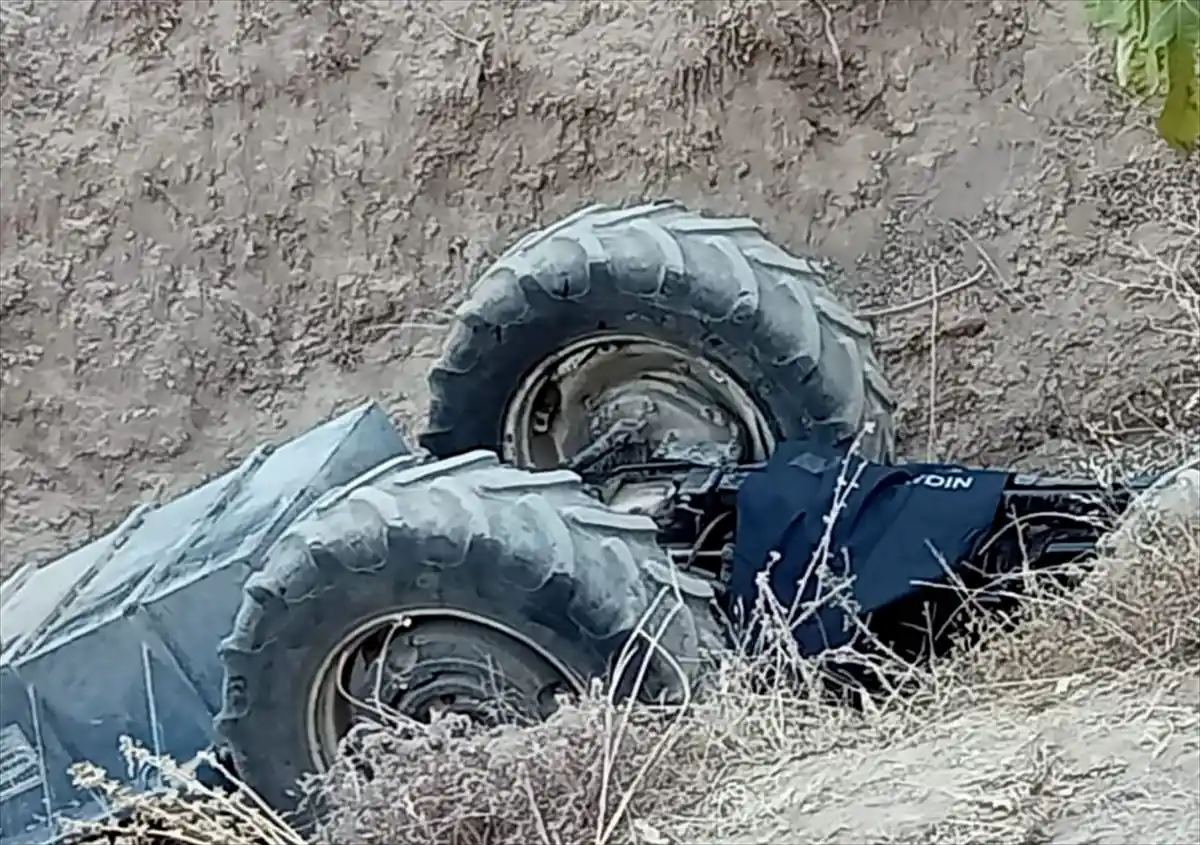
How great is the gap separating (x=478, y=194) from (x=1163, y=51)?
11.4ft

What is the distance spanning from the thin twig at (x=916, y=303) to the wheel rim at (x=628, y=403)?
54.4 inches

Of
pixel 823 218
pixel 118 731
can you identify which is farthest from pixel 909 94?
pixel 118 731

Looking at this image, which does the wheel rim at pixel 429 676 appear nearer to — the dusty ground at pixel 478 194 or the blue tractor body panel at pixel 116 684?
the blue tractor body panel at pixel 116 684

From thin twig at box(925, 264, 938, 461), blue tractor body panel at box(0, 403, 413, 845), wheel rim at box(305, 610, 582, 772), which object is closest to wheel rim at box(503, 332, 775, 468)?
blue tractor body panel at box(0, 403, 413, 845)

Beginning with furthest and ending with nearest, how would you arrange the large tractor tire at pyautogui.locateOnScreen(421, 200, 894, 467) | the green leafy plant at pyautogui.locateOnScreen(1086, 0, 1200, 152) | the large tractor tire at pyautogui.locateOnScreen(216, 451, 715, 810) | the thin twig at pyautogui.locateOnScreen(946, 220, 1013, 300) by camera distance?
the thin twig at pyautogui.locateOnScreen(946, 220, 1013, 300)
the large tractor tire at pyautogui.locateOnScreen(421, 200, 894, 467)
the large tractor tire at pyautogui.locateOnScreen(216, 451, 715, 810)
the green leafy plant at pyautogui.locateOnScreen(1086, 0, 1200, 152)

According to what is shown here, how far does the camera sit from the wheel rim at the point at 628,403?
11.3ft

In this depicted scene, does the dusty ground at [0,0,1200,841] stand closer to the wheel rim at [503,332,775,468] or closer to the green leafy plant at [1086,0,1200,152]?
the wheel rim at [503,332,775,468]

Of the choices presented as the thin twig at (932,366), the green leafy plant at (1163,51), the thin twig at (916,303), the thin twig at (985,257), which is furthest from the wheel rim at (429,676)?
the thin twig at (985,257)

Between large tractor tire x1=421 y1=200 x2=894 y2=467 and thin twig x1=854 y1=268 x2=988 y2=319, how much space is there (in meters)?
1.19

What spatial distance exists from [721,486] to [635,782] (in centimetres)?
97

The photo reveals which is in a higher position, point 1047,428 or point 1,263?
point 1,263

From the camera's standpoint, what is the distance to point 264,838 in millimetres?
2342

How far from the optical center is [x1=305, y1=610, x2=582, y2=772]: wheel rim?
271cm

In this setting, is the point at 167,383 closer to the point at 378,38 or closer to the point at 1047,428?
the point at 378,38
